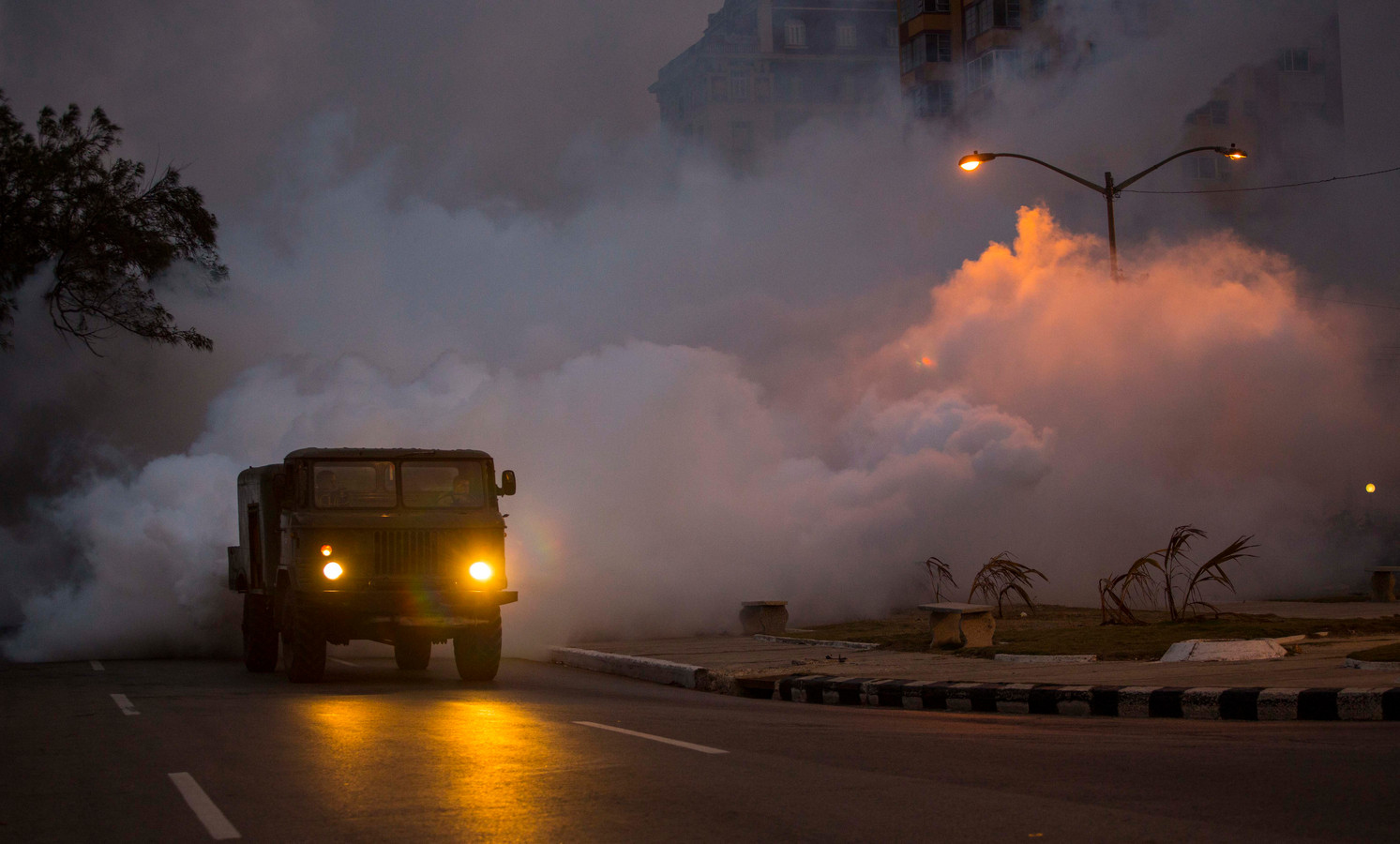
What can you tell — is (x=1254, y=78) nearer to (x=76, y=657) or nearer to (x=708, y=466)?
(x=708, y=466)

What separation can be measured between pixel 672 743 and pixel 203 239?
26139 mm

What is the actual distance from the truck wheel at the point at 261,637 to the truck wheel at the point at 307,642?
2.04 m

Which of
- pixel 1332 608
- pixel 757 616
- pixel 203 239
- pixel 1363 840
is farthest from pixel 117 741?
pixel 203 239

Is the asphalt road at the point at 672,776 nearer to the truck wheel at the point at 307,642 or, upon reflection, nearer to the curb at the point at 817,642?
the truck wheel at the point at 307,642

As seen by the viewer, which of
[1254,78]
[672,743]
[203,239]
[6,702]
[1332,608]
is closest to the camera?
[672,743]

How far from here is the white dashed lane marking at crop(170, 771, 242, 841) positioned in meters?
5.95

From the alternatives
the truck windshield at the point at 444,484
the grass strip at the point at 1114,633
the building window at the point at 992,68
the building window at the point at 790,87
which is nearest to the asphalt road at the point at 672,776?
the truck windshield at the point at 444,484

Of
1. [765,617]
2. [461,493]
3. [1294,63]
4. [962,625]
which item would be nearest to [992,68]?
[1294,63]

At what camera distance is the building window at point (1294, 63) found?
197ft

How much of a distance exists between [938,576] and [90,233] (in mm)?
20746

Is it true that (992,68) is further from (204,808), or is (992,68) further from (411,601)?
(204,808)

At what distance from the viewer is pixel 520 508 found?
22.0 metres

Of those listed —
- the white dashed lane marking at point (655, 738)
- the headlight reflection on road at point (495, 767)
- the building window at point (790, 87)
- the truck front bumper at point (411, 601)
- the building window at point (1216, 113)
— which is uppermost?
the building window at point (790, 87)

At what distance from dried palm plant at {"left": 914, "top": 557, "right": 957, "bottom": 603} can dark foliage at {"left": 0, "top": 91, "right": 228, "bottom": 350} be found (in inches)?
719
